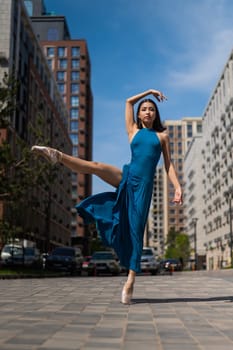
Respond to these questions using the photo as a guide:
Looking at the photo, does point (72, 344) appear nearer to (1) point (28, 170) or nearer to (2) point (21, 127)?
(1) point (28, 170)

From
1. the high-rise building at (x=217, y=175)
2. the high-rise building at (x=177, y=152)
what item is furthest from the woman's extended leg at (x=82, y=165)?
the high-rise building at (x=177, y=152)

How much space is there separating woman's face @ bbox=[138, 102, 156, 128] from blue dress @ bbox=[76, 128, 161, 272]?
439 mm

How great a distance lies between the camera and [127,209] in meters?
6.28

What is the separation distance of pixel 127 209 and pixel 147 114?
1.38m

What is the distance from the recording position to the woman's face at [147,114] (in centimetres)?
670

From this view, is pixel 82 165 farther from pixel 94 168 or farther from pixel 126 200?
pixel 126 200

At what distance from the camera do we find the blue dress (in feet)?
20.3

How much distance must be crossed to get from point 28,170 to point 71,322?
18261 mm

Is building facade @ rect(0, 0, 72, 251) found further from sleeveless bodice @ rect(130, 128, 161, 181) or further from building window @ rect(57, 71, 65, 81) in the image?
building window @ rect(57, 71, 65, 81)

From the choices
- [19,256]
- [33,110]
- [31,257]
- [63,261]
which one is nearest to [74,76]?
[33,110]

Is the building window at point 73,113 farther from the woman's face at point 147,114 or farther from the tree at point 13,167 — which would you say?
the woman's face at point 147,114

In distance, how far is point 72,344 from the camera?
3191mm

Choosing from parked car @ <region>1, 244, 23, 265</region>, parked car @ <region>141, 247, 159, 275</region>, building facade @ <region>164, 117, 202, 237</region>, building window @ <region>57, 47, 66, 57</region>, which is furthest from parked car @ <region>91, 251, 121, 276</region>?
building facade @ <region>164, 117, 202, 237</region>

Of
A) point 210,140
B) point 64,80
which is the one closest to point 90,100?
point 64,80
